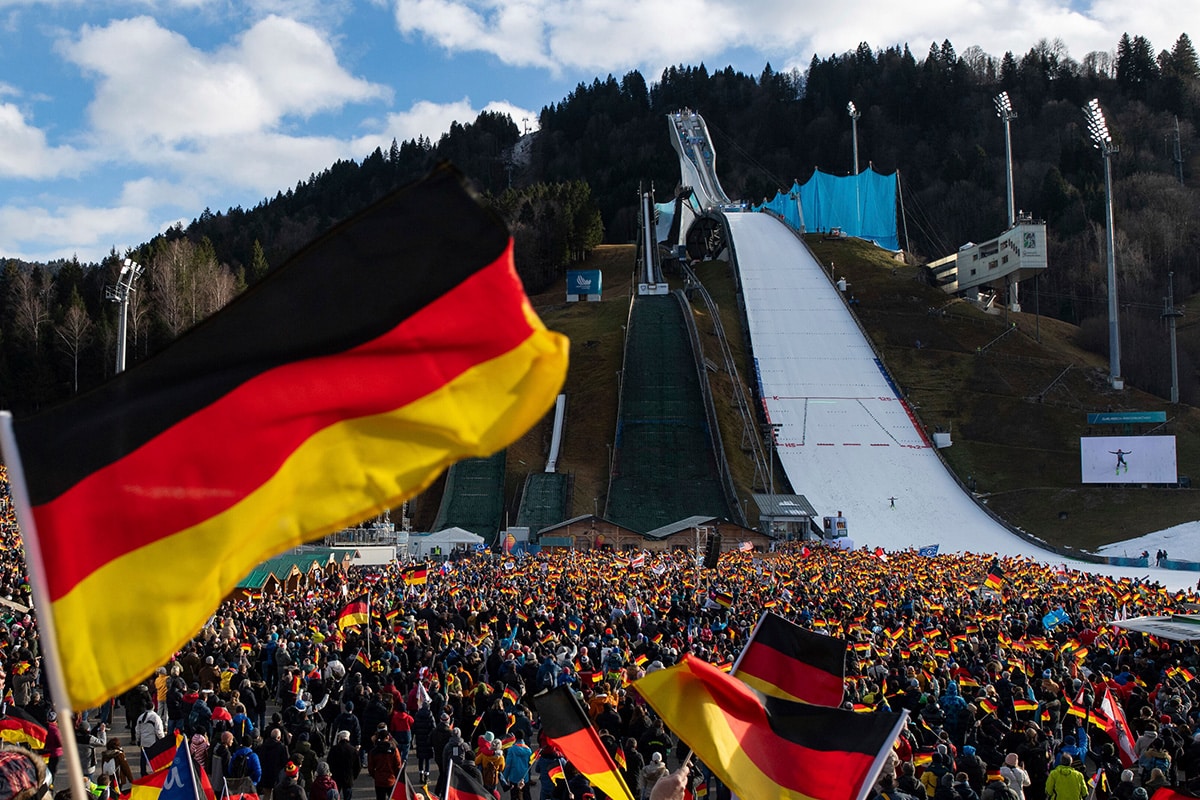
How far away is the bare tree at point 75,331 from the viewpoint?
62.0 m

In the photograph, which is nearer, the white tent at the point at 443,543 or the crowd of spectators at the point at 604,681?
the crowd of spectators at the point at 604,681

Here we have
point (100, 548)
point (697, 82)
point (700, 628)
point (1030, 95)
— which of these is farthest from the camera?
point (697, 82)

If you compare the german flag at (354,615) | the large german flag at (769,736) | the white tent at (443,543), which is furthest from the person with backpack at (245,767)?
the white tent at (443,543)

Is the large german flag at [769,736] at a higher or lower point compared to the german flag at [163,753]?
higher

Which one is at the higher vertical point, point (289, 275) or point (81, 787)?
point (289, 275)

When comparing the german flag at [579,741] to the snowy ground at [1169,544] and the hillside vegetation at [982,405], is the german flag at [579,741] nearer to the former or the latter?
the snowy ground at [1169,544]

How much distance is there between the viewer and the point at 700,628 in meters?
16.5

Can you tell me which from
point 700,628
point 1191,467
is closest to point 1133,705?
point 700,628

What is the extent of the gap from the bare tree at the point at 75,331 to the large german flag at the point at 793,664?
6134 cm

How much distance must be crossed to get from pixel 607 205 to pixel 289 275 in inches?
4072

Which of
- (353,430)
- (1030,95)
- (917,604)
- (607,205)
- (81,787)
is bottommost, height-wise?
(917,604)

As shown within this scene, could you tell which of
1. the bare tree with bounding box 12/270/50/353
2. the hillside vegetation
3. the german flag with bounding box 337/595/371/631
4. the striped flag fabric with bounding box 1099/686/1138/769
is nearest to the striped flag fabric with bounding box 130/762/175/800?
the striped flag fabric with bounding box 1099/686/1138/769

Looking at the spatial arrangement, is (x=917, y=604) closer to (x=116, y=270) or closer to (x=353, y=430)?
(x=353, y=430)

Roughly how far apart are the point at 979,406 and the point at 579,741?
45885 millimetres
